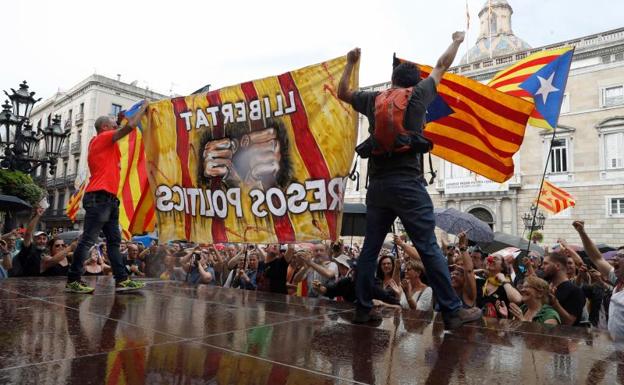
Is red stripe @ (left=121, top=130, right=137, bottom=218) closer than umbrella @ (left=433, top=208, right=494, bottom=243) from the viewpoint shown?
Yes

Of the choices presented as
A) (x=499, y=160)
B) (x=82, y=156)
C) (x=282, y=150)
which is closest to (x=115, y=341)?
(x=282, y=150)

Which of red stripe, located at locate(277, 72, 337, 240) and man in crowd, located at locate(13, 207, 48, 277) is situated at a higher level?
red stripe, located at locate(277, 72, 337, 240)

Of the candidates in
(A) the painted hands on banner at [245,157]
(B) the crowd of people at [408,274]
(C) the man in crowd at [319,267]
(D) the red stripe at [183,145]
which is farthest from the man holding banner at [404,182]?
(D) the red stripe at [183,145]

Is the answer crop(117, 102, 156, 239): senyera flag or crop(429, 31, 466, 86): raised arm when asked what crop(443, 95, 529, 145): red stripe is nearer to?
crop(429, 31, 466, 86): raised arm

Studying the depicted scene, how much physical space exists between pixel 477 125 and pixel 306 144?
2795 millimetres

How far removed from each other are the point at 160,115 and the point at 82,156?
43070mm

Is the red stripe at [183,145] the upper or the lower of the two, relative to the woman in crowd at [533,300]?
upper

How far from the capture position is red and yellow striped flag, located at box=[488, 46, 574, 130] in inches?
259

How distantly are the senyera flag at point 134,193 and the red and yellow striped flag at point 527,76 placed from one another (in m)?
5.40

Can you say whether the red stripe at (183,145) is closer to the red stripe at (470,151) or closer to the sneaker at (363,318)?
the sneaker at (363,318)

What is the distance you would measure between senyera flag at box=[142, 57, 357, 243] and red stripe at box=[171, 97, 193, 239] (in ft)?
0.04

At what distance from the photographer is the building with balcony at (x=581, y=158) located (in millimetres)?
25953

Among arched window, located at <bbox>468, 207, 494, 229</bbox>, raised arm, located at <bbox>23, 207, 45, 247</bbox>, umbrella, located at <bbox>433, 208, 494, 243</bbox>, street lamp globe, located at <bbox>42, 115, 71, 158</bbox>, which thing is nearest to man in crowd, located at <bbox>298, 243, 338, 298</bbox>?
raised arm, located at <bbox>23, 207, 45, 247</bbox>

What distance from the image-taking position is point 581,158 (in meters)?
27.1
